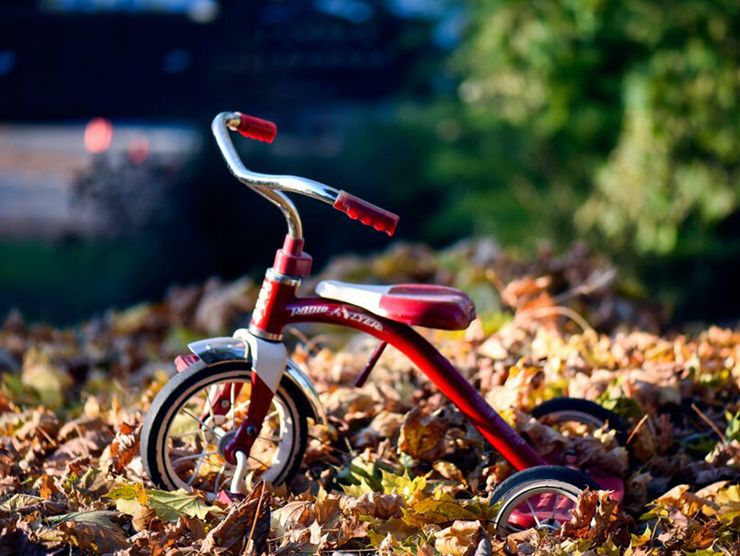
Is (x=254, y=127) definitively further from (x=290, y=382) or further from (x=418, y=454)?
(x=418, y=454)

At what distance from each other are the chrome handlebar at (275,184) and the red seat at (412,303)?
22 cm

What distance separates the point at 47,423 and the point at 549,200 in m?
6.93

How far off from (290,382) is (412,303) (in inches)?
17.1

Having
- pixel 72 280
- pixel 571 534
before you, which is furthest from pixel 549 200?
pixel 571 534

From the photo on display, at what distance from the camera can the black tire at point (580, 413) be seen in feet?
10.6

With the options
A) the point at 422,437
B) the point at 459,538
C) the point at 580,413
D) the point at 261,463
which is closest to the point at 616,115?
the point at 580,413

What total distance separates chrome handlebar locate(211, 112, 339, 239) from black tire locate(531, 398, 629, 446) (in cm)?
100

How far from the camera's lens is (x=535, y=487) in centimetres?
276

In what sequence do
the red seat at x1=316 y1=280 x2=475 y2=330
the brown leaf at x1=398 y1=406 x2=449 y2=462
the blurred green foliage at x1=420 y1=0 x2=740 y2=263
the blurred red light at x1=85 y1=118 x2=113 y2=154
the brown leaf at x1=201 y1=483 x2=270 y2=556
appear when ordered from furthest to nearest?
the blurred red light at x1=85 y1=118 x2=113 y2=154 < the blurred green foliage at x1=420 y1=0 x2=740 y2=263 < the brown leaf at x1=398 y1=406 x2=449 y2=462 < the red seat at x1=316 y1=280 x2=475 y2=330 < the brown leaf at x1=201 y1=483 x2=270 y2=556

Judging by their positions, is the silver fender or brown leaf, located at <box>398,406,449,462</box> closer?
the silver fender

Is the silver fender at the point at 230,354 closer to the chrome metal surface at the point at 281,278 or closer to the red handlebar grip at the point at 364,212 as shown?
the chrome metal surface at the point at 281,278

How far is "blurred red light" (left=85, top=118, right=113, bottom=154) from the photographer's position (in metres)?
11.4

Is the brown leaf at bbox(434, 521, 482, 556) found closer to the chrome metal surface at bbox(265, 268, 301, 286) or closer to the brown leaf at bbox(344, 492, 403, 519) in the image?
the brown leaf at bbox(344, 492, 403, 519)

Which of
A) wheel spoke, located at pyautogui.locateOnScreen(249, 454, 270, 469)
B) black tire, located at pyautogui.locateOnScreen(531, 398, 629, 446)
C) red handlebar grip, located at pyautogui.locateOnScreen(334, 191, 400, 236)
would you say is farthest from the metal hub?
black tire, located at pyautogui.locateOnScreen(531, 398, 629, 446)
